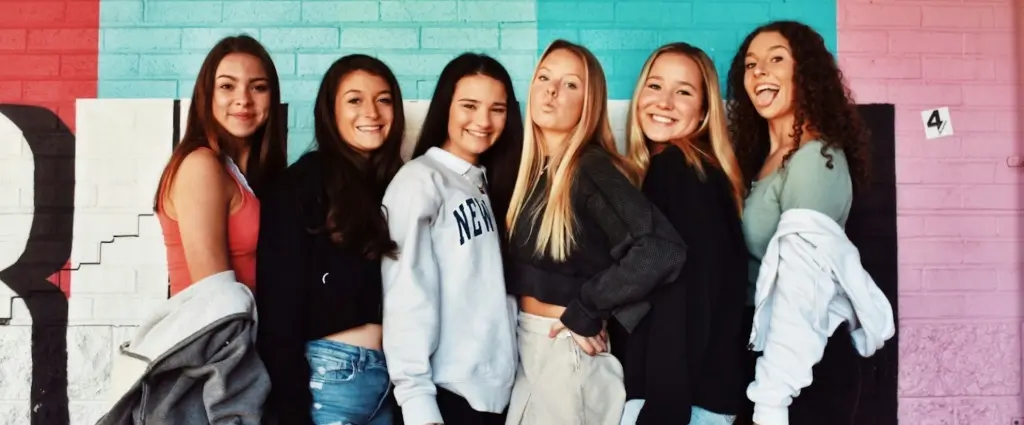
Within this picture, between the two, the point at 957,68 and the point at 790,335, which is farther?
the point at 957,68

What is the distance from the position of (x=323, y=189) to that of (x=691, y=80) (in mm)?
1248

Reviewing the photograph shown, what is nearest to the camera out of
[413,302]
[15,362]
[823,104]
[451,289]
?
[413,302]

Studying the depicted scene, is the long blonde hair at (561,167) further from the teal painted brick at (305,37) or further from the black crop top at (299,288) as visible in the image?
the teal painted brick at (305,37)

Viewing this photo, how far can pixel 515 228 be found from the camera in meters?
2.24

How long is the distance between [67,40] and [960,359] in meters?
3.95

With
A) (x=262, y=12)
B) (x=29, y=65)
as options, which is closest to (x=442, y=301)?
(x=262, y=12)

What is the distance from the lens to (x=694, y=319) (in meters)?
2.05

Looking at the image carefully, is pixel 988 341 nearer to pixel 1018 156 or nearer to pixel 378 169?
pixel 1018 156

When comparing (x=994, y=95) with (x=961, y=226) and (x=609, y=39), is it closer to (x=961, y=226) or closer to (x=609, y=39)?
(x=961, y=226)

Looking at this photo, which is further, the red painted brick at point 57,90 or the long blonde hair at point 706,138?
the red painted brick at point 57,90

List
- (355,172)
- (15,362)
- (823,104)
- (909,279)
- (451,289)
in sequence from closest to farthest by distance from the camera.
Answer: (451,289) → (355,172) → (823,104) → (15,362) → (909,279)

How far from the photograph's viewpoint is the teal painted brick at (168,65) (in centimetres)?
287

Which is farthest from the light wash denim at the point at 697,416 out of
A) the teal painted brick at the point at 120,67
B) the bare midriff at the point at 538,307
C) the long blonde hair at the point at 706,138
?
the teal painted brick at the point at 120,67

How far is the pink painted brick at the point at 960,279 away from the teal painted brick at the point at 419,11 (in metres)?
2.27
